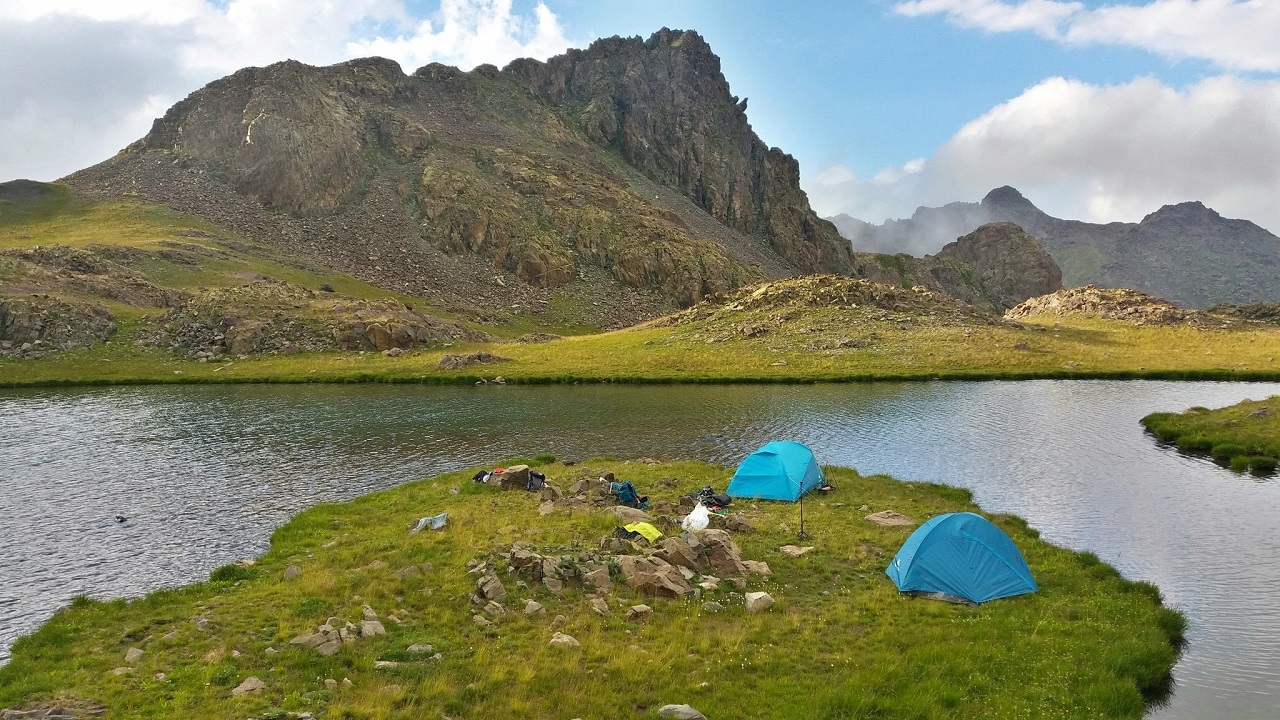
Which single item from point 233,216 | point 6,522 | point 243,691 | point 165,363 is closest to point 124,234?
point 233,216

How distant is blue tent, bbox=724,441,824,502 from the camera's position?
29406 millimetres

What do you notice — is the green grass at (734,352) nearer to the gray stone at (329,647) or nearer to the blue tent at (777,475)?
the blue tent at (777,475)

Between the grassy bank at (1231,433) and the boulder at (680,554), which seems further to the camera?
the grassy bank at (1231,433)

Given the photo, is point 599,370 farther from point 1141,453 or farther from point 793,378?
point 1141,453

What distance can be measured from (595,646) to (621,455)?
25142mm

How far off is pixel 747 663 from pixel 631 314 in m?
132

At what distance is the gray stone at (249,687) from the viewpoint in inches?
492

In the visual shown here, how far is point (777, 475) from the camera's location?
29.8 metres

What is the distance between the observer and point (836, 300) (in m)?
101

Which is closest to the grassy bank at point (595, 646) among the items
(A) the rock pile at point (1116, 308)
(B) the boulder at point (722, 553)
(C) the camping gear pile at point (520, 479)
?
(B) the boulder at point (722, 553)

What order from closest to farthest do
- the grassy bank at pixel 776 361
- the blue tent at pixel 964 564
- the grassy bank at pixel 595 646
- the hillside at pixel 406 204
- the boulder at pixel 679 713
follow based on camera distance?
the boulder at pixel 679 713
the grassy bank at pixel 595 646
the blue tent at pixel 964 564
the grassy bank at pixel 776 361
the hillside at pixel 406 204

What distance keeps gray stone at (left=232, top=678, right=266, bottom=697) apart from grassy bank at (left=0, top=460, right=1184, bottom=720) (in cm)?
19

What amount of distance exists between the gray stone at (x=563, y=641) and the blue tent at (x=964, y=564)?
382 inches

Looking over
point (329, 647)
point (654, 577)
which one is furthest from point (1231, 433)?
point (329, 647)
